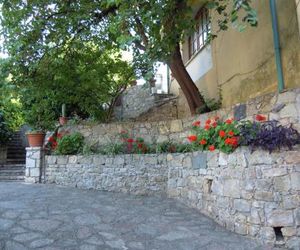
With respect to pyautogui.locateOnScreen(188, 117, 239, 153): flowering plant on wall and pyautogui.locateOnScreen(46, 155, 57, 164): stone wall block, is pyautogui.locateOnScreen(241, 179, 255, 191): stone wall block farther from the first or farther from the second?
pyautogui.locateOnScreen(46, 155, 57, 164): stone wall block

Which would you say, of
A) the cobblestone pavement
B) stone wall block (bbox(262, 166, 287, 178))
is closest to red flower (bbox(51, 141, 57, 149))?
the cobblestone pavement

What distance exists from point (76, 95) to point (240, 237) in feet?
21.3

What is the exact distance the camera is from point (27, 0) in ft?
23.5

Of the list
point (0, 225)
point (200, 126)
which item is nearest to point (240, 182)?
point (200, 126)

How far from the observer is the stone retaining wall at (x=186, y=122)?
4348 mm

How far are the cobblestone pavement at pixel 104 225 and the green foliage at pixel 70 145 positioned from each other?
6.11 feet

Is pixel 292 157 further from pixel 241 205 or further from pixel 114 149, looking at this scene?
pixel 114 149

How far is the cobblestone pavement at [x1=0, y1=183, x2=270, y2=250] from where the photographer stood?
3.82 meters

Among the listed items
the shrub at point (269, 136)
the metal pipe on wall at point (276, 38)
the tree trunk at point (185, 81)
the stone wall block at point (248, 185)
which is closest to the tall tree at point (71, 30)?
the tree trunk at point (185, 81)

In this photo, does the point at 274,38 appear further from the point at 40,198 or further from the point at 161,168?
the point at 40,198

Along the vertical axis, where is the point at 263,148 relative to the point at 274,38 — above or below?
below

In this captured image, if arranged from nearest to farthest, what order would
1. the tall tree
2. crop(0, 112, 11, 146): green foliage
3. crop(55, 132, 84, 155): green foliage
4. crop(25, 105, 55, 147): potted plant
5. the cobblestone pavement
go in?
the cobblestone pavement < the tall tree < crop(55, 132, 84, 155): green foliage < crop(25, 105, 55, 147): potted plant < crop(0, 112, 11, 146): green foliage

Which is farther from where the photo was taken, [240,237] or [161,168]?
[161,168]

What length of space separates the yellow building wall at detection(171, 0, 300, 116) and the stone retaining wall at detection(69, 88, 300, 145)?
0.84 metres
